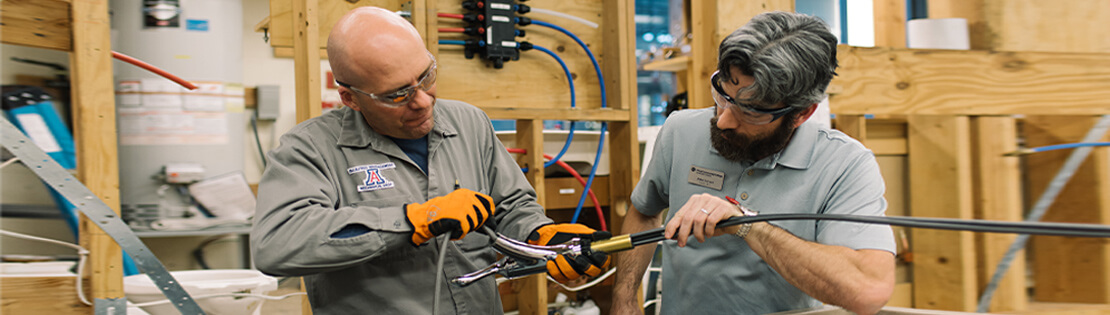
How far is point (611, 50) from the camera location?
2.54 m

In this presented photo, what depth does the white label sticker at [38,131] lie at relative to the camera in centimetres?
279

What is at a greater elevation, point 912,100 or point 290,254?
point 912,100

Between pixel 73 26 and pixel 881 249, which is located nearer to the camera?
pixel 881 249

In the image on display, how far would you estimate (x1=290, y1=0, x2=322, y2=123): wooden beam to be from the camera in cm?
199

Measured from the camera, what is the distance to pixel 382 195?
4.55ft

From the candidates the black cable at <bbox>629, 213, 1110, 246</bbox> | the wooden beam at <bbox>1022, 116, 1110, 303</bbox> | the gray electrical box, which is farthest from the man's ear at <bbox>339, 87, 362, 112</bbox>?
the gray electrical box

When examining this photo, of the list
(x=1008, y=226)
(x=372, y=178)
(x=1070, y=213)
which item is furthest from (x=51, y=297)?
(x=1070, y=213)

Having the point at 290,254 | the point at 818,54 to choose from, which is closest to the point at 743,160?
the point at 818,54

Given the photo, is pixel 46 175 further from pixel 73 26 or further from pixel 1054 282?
pixel 1054 282

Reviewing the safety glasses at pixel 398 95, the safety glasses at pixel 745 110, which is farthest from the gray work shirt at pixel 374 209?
the safety glasses at pixel 745 110

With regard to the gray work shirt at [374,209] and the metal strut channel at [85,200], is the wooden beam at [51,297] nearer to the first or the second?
the metal strut channel at [85,200]

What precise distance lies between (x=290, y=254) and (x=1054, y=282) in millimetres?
2709

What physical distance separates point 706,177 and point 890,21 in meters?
1.48

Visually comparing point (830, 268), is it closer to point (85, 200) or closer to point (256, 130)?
point (85, 200)
